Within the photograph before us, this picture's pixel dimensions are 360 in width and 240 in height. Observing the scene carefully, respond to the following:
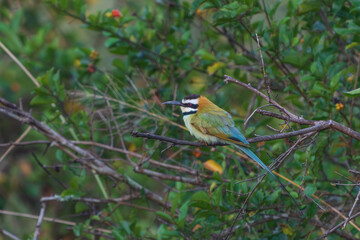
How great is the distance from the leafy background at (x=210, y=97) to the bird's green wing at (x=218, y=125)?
0.44 feet

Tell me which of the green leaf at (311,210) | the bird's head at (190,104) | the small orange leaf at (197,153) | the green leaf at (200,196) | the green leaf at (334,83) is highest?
the green leaf at (334,83)

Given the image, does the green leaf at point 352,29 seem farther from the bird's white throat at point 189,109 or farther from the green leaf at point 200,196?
the green leaf at point 200,196

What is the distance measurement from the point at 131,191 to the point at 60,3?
1483mm

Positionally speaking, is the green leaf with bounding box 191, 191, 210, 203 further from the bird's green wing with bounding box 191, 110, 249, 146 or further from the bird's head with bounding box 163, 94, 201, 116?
the bird's head with bounding box 163, 94, 201, 116

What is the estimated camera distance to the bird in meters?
2.95

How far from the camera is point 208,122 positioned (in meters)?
3.17

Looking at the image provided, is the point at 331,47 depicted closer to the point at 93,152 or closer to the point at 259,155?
the point at 259,155

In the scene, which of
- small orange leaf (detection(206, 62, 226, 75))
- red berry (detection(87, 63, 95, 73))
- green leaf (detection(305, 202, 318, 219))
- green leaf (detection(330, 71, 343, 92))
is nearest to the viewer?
green leaf (detection(305, 202, 318, 219))

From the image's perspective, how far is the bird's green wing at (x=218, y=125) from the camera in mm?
2930

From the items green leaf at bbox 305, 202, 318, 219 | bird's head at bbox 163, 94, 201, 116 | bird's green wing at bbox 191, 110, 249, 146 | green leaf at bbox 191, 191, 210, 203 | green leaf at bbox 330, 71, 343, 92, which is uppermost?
green leaf at bbox 330, 71, 343, 92

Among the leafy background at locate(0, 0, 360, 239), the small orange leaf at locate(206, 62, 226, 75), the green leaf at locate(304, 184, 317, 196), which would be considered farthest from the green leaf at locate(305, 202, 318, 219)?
the small orange leaf at locate(206, 62, 226, 75)

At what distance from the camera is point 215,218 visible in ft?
10.3

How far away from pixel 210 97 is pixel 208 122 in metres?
0.53

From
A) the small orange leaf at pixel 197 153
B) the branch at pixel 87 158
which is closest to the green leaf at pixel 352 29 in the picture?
the small orange leaf at pixel 197 153
